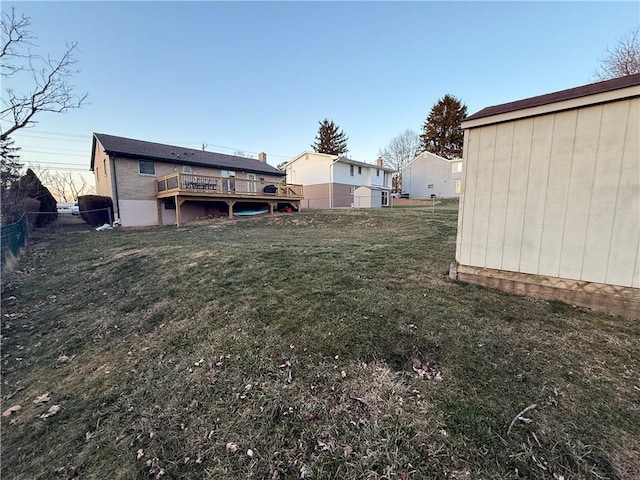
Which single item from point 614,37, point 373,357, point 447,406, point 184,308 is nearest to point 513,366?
point 447,406

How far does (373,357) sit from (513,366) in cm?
128

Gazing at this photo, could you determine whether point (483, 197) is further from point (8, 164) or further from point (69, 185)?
point (69, 185)

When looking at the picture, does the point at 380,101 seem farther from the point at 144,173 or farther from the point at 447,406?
the point at 447,406

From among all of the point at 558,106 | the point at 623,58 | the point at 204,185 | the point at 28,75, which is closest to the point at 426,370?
the point at 558,106

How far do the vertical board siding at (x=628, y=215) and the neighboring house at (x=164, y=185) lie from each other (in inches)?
592

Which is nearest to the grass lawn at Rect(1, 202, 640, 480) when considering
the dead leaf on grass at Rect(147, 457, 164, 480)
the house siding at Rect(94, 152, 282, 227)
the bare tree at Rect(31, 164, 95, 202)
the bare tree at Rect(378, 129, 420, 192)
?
the dead leaf on grass at Rect(147, 457, 164, 480)

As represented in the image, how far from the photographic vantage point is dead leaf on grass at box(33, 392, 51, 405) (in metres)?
2.84

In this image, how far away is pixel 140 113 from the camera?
18.3 m

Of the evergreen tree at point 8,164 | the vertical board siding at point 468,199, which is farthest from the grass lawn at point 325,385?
the evergreen tree at point 8,164

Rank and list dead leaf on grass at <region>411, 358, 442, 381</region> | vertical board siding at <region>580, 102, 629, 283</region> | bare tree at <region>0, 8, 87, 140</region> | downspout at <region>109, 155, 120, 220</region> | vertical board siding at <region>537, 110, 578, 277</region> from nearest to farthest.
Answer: dead leaf on grass at <region>411, 358, 442, 381</region>, vertical board siding at <region>580, 102, 629, 283</region>, vertical board siding at <region>537, 110, 578, 277</region>, bare tree at <region>0, 8, 87, 140</region>, downspout at <region>109, 155, 120, 220</region>

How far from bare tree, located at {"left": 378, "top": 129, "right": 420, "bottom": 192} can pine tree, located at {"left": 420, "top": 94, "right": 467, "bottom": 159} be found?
4864 millimetres

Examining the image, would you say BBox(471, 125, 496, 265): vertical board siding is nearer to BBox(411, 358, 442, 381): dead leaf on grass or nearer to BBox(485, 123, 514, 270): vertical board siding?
BBox(485, 123, 514, 270): vertical board siding

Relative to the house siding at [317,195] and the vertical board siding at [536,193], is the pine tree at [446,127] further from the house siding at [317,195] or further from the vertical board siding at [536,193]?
the vertical board siding at [536,193]

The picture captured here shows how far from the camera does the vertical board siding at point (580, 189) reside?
123 inches
